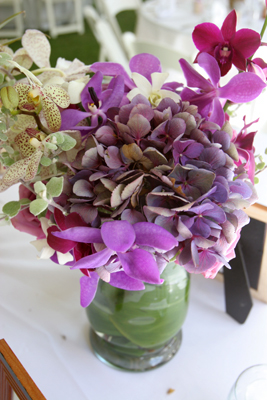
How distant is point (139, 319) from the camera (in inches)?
19.2

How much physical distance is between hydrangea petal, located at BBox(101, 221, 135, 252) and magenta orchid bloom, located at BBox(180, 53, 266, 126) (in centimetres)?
14

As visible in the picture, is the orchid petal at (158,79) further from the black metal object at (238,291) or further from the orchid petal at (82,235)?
the black metal object at (238,291)

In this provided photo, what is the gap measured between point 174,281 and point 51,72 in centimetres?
29

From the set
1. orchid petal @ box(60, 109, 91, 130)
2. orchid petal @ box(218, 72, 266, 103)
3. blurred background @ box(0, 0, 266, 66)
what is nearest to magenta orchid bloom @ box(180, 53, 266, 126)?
orchid petal @ box(218, 72, 266, 103)

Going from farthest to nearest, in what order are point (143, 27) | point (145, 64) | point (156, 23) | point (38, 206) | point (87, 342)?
point (143, 27)
point (156, 23)
point (87, 342)
point (145, 64)
point (38, 206)

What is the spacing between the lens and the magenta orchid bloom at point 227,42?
1.15 feet

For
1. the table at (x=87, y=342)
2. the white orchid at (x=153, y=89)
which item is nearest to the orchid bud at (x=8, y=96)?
the white orchid at (x=153, y=89)

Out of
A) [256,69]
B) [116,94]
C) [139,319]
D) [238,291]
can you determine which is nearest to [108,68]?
[116,94]

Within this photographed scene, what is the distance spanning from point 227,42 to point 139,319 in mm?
329

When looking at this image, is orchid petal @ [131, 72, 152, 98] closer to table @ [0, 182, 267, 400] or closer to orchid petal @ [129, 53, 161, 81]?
orchid petal @ [129, 53, 161, 81]

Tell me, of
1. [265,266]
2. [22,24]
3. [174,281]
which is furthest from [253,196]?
[22,24]

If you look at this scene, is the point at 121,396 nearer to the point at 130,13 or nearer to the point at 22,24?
the point at 22,24

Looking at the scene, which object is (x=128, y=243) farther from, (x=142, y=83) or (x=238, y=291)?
(x=238, y=291)

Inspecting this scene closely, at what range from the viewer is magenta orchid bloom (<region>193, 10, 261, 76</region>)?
352mm
